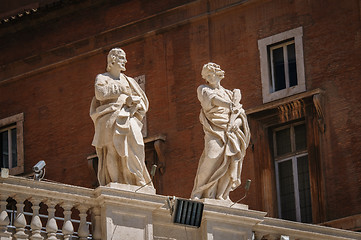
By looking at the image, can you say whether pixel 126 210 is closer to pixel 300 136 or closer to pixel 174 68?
pixel 300 136

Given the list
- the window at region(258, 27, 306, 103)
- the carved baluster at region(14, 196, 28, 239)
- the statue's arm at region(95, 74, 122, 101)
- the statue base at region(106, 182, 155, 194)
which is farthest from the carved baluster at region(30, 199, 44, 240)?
the window at region(258, 27, 306, 103)

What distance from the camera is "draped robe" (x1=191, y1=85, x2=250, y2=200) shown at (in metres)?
20.0

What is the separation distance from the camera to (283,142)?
1097 inches

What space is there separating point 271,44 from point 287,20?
53 cm

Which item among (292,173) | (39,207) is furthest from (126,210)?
(292,173)

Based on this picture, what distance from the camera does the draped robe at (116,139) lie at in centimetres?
1912

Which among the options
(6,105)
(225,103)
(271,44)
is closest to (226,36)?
(271,44)

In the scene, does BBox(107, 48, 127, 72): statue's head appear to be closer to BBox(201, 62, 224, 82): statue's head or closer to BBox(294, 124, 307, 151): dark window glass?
BBox(201, 62, 224, 82): statue's head

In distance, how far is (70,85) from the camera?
30.8 metres

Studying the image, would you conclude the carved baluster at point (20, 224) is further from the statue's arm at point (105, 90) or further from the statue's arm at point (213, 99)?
the statue's arm at point (213, 99)

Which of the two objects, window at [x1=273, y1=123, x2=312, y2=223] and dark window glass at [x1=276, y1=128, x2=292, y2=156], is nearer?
window at [x1=273, y1=123, x2=312, y2=223]

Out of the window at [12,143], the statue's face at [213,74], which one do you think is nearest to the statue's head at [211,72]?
the statue's face at [213,74]

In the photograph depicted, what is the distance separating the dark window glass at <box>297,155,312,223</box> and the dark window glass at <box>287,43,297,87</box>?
147 centimetres

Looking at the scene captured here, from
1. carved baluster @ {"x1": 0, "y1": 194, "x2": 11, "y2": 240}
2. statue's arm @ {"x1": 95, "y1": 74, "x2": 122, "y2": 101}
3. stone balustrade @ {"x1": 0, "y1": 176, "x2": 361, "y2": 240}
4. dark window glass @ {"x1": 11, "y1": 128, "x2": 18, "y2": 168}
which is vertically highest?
dark window glass @ {"x1": 11, "y1": 128, "x2": 18, "y2": 168}
